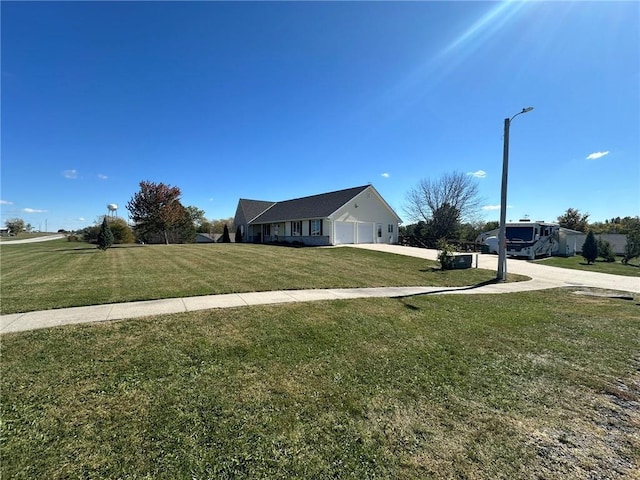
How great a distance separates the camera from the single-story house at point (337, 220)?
2691cm

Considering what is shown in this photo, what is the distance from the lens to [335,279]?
10555mm

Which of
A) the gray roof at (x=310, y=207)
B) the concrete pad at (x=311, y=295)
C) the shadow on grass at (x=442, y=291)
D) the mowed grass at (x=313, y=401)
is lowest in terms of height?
the mowed grass at (x=313, y=401)

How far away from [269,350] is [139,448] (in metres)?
2.12

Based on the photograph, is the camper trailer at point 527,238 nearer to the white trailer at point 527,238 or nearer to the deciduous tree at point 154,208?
the white trailer at point 527,238

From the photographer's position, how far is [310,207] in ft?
102

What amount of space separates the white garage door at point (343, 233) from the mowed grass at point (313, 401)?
69.2ft

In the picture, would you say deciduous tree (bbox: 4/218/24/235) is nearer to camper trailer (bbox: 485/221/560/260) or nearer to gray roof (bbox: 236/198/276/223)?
gray roof (bbox: 236/198/276/223)

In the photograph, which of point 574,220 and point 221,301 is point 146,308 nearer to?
point 221,301

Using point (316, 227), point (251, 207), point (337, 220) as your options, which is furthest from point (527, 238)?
point (251, 207)

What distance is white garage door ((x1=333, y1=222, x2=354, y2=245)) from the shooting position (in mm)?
26812

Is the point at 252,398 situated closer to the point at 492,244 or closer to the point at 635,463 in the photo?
the point at 635,463

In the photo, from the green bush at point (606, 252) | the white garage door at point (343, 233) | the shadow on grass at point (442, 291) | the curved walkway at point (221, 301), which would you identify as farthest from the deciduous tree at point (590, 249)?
the white garage door at point (343, 233)

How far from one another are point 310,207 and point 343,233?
5.65 m

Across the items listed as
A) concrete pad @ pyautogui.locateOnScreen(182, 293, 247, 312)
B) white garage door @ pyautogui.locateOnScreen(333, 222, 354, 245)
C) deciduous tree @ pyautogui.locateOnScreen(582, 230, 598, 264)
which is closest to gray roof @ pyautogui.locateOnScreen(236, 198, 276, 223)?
white garage door @ pyautogui.locateOnScreen(333, 222, 354, 245)
